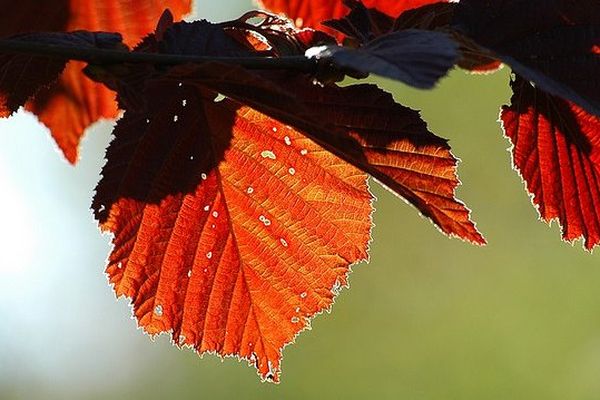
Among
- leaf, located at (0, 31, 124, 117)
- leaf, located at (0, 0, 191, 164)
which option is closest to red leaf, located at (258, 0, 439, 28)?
leaf, located at (0, 0, 191, 164)

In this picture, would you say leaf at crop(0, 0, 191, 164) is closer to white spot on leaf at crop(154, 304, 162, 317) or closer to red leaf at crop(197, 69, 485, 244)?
white spot on leaf at crop(154, 304, 162, 317)

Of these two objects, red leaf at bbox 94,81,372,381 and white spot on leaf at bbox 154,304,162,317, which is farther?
white spot on leaf at bbox 154,304,162,317

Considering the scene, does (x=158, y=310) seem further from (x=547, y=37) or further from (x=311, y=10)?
(x=547, y=37)

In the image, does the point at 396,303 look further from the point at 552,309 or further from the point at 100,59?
the point at 100,59

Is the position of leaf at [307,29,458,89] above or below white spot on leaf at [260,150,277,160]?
below

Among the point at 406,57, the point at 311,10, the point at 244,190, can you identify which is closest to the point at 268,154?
the point at 244,190

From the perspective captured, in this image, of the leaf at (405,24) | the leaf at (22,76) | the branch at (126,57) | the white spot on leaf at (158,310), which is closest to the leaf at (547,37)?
the leaf at (405,24)

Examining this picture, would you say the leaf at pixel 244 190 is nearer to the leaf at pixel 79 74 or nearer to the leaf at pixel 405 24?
the leaf at pixel 405 24
